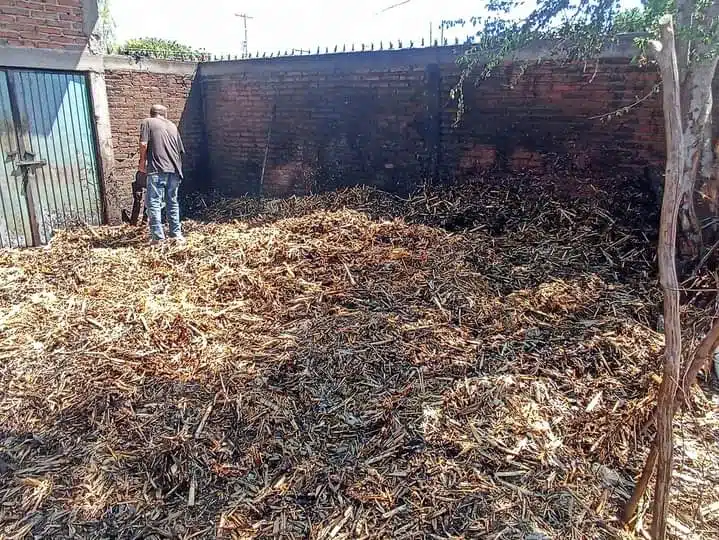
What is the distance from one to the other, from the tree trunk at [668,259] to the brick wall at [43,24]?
7046mm

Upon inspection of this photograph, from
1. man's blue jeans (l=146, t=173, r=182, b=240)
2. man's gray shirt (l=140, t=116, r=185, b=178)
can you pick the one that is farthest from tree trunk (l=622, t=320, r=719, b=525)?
man's gray shirt (l=140, t=116, r=185, b=178)

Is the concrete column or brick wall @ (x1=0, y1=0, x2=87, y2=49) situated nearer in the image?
brick wall @ (x1=0, y1=0, x2=87, y2=49)

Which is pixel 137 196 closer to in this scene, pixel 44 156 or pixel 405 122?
pixel 44 156

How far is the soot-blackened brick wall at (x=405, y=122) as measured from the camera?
6.25 meters

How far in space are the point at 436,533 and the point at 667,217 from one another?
185cm

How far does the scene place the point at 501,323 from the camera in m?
4.40

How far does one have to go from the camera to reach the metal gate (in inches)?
270

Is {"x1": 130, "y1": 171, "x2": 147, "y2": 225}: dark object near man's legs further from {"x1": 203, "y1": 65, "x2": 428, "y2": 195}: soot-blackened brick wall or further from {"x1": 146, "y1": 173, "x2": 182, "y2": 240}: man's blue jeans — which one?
{"x1": 203, "y1": 65, "x2": 428, "y2": 195}: soot-blackened brick wall

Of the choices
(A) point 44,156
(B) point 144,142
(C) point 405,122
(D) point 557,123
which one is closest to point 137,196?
(A) point 44,156

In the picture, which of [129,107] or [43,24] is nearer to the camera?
[43,24]

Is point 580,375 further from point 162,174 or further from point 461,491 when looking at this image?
point 162,174

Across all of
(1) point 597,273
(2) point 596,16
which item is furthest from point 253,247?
Result: (2) point 596,16

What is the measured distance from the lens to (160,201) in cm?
670

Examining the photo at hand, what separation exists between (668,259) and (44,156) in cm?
739
